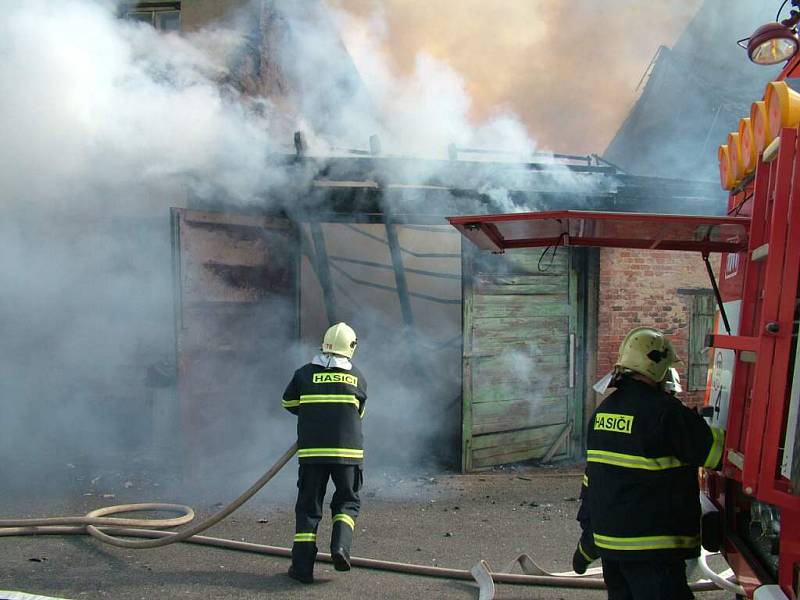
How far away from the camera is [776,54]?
3744 millimetres

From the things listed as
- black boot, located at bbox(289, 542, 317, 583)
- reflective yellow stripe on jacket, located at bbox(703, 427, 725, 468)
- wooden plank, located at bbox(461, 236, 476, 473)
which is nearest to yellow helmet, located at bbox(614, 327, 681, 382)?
reflective yellow stripe on jacket, located at bbox(703, 427, 725, 468)

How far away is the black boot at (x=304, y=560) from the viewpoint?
4.09 metres

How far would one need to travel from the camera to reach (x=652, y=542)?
8.61 feet

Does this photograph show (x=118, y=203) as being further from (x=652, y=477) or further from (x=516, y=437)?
(x=652, y=477)

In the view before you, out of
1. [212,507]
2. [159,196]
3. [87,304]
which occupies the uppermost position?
→ [159,196]

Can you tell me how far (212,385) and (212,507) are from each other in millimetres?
1245

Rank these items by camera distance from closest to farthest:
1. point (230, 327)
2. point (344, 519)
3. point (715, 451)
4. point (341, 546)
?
point (715, 451)
point (341, 546)
point (344, 519)
point (230, 327)

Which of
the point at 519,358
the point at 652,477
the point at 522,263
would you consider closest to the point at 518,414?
the point at 519,358

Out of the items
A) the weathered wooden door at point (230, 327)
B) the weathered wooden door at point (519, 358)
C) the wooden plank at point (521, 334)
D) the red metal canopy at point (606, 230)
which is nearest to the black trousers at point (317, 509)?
the red metal canopy at point (606, 230)

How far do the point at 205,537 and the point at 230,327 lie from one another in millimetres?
2372

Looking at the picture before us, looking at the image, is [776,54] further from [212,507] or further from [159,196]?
[159,196]

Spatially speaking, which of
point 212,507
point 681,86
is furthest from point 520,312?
point 681,86

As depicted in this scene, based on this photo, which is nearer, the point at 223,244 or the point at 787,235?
the point at 787,235

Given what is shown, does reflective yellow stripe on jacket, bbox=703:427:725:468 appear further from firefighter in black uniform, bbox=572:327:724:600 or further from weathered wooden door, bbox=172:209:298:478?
weathered wooden door, bbox=172:209:298:478
